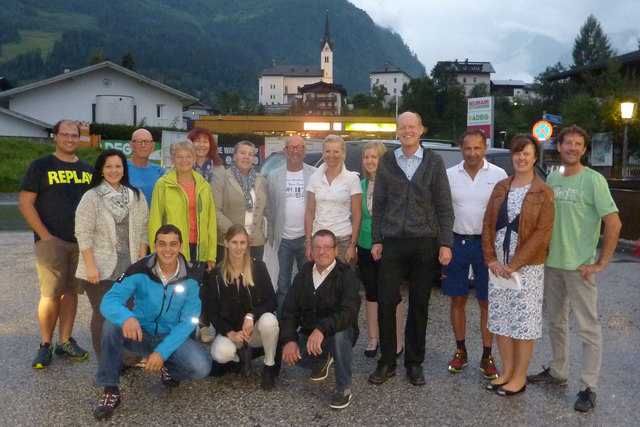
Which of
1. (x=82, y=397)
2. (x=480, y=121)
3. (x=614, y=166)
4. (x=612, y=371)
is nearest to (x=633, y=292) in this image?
(x=612, y=371)

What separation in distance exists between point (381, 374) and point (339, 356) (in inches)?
21.1

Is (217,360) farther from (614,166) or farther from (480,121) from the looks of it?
(614,166)

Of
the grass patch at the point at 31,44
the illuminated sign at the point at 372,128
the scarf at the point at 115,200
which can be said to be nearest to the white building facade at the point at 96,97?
the illuminated sign at the point at 372,128

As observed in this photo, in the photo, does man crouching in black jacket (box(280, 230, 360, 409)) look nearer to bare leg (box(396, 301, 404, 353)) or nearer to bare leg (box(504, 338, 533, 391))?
bare leg (box(396, 301, 404, 353))

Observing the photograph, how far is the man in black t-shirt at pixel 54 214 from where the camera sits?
4.91 meters

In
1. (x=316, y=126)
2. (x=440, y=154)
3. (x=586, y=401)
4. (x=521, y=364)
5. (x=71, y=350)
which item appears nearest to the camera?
(x=586, y=401)

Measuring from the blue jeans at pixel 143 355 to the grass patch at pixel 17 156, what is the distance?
23.0 meters

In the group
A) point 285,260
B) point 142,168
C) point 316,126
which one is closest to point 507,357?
point 285,260

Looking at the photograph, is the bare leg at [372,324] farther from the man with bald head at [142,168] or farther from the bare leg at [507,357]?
the man with bald head at [142,168]

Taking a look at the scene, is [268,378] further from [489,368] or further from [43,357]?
[43,357]

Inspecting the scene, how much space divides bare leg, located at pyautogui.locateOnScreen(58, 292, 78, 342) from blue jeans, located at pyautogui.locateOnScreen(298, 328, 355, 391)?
2.08 meters

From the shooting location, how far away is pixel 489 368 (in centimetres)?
485

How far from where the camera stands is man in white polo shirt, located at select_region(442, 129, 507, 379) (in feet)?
16.0

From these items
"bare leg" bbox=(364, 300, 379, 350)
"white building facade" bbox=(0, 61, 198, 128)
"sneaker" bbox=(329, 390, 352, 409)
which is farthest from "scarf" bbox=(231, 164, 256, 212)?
"white building facade" bbox=(0, 61, 198, 128)
